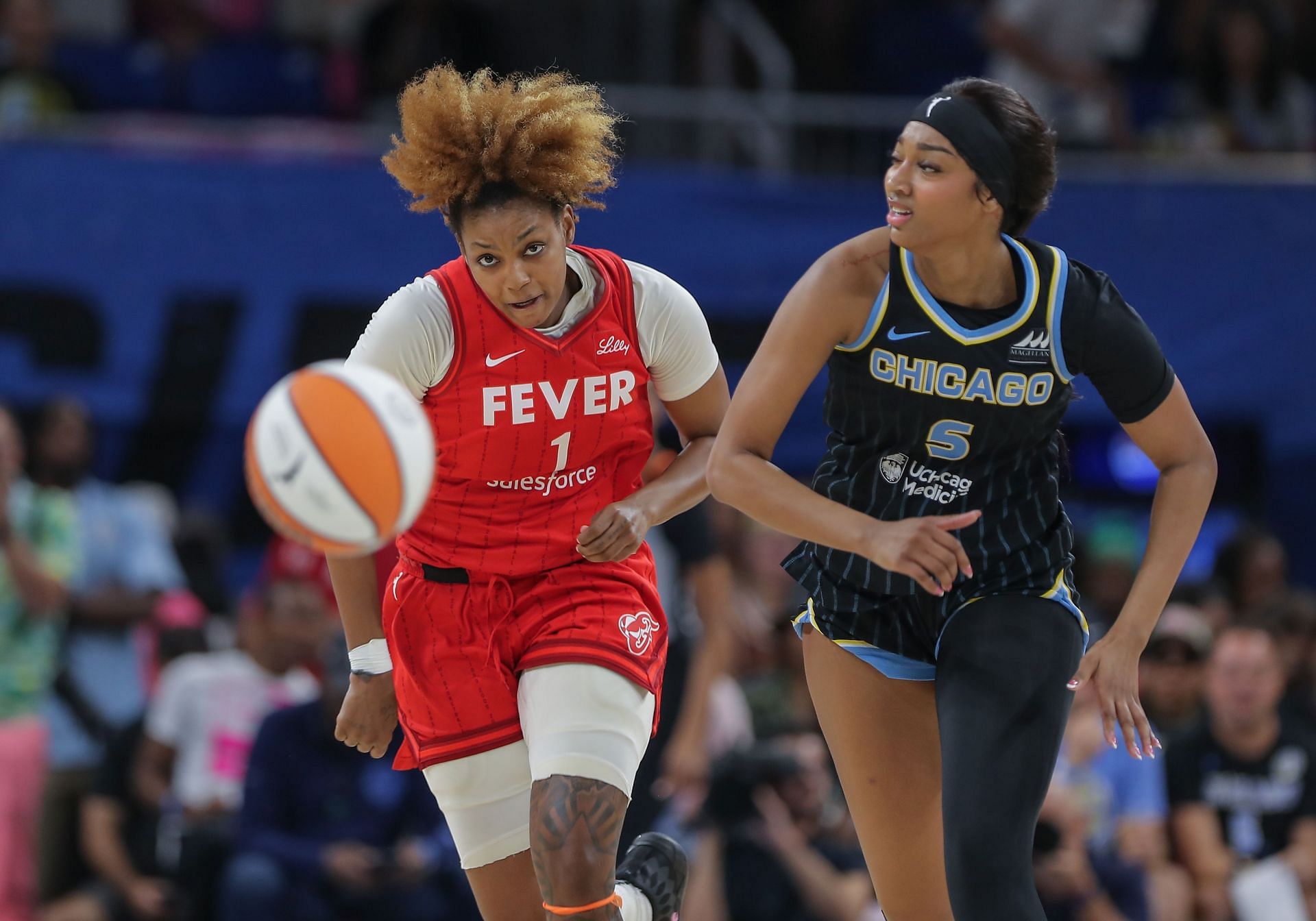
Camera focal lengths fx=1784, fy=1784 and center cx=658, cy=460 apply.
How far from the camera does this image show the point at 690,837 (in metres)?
7.39

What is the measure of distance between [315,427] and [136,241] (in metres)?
5.50

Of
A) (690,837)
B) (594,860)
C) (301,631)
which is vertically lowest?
(690,837)

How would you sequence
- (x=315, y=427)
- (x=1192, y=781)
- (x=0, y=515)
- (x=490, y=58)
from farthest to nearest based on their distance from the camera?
(x=490, y=58), (x=1192, y=781), (x=0, y=515), (x=315, y=427)

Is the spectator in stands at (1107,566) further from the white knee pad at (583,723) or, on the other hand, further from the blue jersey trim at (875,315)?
the blue jersey trim at (875,315)

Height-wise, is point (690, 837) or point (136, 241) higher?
point (136, 241)

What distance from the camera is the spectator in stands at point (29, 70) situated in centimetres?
932

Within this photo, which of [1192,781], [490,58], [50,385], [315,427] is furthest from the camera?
[490,58]

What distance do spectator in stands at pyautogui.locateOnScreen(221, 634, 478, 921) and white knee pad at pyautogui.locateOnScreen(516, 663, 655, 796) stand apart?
2.95 meters

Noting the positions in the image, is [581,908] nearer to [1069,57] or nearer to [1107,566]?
[1107,566]

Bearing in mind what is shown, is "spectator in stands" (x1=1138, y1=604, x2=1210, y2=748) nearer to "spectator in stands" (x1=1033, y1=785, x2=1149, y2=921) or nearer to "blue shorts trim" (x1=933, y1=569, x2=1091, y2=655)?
"spectator in stands" (x1=1033, y1=785, x2=1149, y2=921)

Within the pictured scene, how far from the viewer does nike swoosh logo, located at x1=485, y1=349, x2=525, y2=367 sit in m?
4.09

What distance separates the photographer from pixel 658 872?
4.42 meters

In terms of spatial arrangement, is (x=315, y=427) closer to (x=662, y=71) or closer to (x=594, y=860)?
(x=594, y=860)

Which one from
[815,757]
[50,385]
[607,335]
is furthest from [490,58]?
[607,335]
